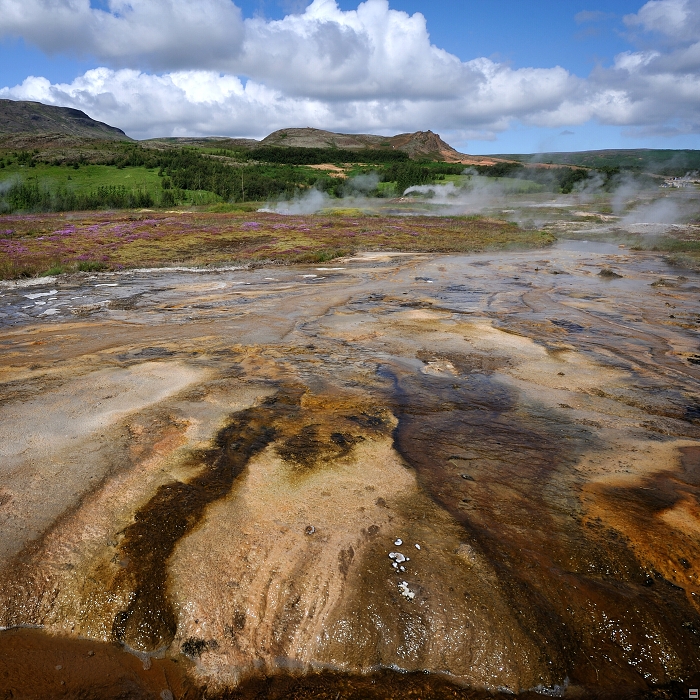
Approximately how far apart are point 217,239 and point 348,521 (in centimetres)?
2249

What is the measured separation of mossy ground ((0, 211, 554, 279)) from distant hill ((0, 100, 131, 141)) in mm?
122243

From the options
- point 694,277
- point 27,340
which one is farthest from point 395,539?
point 694,277

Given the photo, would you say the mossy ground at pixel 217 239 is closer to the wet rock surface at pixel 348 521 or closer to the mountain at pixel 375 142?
the wet rock surface at pixel 348 521

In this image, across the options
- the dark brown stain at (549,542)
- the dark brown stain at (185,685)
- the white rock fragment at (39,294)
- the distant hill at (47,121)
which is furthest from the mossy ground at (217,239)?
the distant hill at (47,121)

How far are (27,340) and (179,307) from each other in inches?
128

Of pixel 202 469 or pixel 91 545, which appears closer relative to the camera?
pixel 91 545

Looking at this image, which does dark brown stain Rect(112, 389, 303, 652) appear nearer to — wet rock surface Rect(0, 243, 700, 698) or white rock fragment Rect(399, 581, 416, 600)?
wet rock surface Rect(0, 243, 700, 698)

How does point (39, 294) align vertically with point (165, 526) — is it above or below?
below

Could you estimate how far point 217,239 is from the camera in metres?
23.9

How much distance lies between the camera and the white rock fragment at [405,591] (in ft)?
9.57

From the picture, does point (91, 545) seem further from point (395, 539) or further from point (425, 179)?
point (425, 179)

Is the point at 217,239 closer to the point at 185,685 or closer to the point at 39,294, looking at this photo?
the point at 39,294

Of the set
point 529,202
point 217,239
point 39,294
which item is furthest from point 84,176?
point 529,202

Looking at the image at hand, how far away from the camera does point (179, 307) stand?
10.8 metres
